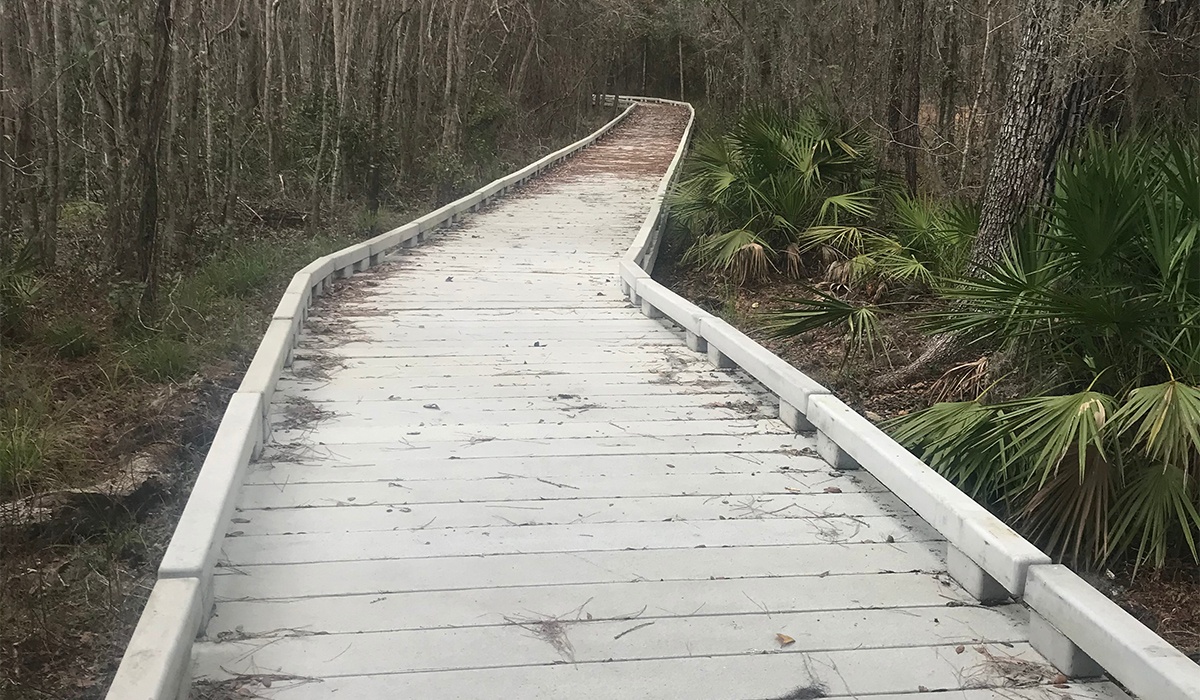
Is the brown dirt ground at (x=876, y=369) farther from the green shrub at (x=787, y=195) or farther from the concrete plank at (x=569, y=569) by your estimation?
the concrete plank at (x=569, y=569)

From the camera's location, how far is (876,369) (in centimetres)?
598

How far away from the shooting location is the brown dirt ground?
3260mm

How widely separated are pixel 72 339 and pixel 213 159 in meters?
3.63

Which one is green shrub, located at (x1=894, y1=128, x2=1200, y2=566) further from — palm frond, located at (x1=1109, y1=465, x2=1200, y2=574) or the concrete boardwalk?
the concrete boardwalk

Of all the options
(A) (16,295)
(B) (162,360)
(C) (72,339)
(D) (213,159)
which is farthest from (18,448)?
(D) (213,159)

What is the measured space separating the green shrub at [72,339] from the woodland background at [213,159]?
1 centimetres

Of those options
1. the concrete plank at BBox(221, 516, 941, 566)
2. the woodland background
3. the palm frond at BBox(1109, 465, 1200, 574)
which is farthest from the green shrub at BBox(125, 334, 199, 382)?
the palm frond at BBox(1109, 465, 1200, 574)

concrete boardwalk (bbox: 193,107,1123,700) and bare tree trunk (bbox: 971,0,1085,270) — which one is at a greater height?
bare tree trunk (bbox: 971,0,1085,270)

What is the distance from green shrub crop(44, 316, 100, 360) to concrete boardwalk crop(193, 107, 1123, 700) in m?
1.51

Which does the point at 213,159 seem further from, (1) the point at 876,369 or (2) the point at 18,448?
(1) the point at 876,369

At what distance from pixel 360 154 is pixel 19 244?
5.00 m

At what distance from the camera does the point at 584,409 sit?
436 cm

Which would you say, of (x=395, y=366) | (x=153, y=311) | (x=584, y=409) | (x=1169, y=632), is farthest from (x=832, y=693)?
(x=153, y=311)

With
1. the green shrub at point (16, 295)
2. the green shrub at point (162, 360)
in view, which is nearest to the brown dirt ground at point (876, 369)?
the green shrub at point (162, 360)
